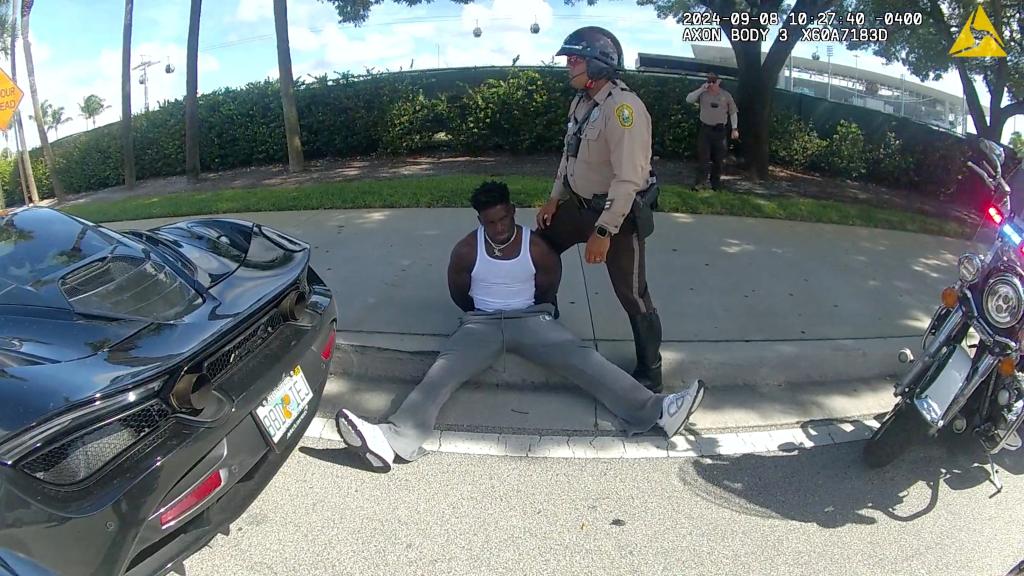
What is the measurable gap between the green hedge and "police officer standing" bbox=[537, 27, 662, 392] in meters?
7.40

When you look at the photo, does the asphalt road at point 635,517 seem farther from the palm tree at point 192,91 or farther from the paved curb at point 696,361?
the palm tree at point 192,91

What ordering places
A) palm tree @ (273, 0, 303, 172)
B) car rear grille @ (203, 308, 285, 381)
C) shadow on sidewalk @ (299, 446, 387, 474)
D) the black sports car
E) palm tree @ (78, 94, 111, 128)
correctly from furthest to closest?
palm tree @ (78, 94, 111, 128), palm tree @ (273, 0, 303, 172), shadow on sidewalk @ (299, 446, 387, 474), car rear grille @ (203, 308, 285, 381), the black sports car

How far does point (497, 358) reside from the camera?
355cm

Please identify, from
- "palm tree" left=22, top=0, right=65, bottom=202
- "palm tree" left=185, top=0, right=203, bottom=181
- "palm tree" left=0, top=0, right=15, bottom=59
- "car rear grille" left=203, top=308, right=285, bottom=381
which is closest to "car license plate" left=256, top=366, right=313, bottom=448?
"car rear grille" left=203, top=308, right=285, bottom=381

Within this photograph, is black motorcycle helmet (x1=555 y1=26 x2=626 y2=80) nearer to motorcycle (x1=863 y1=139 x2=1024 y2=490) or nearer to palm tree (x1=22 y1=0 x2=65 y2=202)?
motorcycle (x1=863 y1=139 x2=1024 y2=490)

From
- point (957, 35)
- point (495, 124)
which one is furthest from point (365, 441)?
point (957, 35)

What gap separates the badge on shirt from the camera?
10.5 ft

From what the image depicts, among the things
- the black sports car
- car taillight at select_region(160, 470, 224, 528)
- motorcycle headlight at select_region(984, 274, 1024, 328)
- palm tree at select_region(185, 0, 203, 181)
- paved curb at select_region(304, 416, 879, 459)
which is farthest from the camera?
palm tree at select_region(185, 0, 203, 181)

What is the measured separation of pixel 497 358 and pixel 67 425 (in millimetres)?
2054

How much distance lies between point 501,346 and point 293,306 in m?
1.11

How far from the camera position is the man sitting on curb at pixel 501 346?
→ 308 centimetres

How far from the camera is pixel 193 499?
212 cm

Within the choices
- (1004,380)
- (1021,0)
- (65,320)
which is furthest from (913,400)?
(1021,0)

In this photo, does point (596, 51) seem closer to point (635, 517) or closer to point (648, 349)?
point (648, 349)
